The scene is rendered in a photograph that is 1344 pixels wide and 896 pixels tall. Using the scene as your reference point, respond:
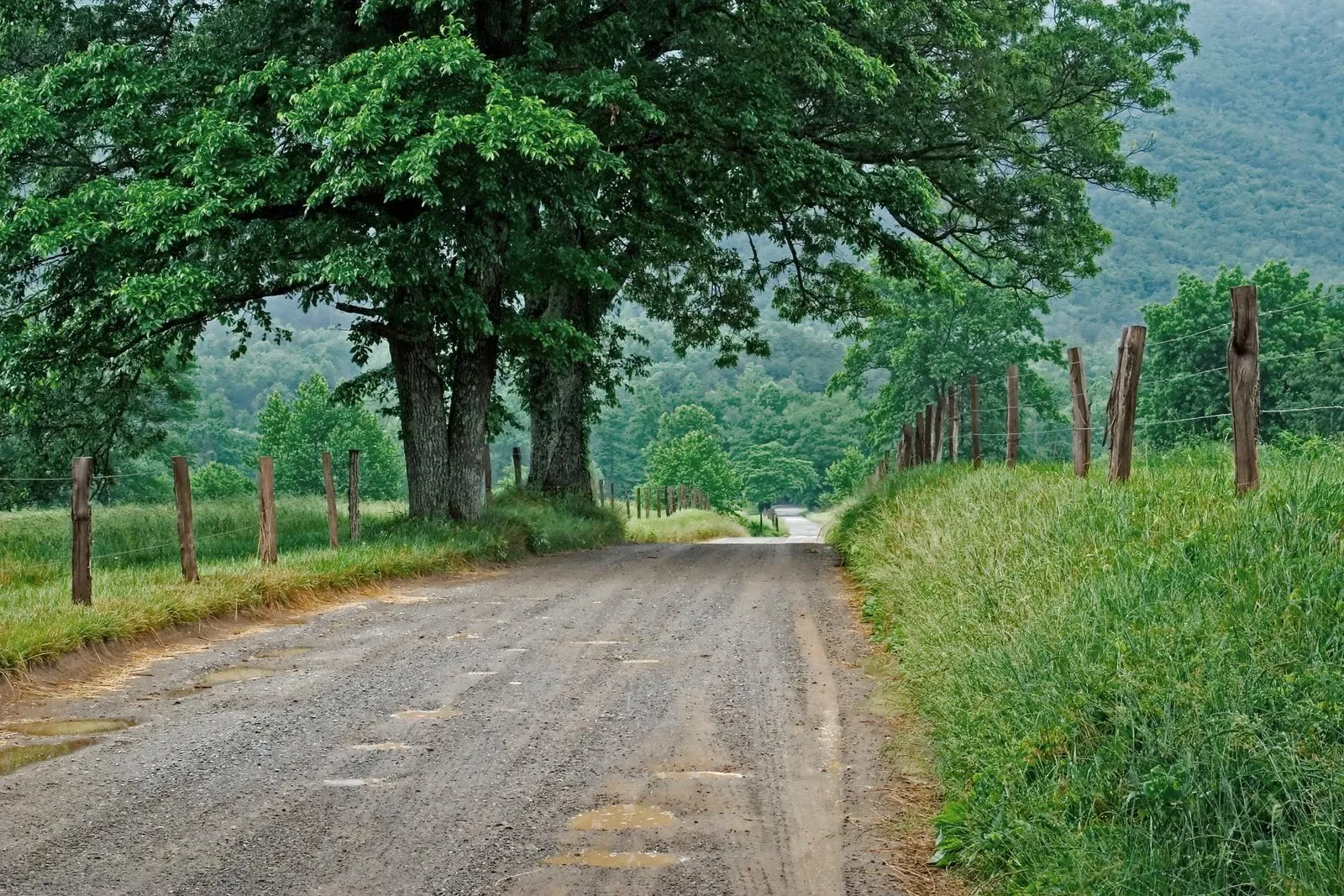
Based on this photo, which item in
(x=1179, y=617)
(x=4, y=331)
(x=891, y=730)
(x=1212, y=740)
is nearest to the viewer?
(x=1212, y=740)

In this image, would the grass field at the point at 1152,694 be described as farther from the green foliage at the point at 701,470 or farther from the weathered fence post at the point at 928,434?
the green foliage at the point at 701,470

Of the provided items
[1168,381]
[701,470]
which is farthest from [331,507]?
[701,470]

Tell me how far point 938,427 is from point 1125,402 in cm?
1104

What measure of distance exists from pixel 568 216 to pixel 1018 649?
11852 mm

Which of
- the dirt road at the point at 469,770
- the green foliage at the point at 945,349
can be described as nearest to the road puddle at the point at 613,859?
the dirt road at the point at 469,770

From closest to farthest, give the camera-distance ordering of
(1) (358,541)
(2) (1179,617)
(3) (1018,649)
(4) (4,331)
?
(2) (1179,617) < (3) (1018,649) < (4) (4,331) < (1) (358,541)

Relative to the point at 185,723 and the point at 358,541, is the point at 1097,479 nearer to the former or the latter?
the point at 185,723

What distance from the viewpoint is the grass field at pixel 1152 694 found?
3996mm

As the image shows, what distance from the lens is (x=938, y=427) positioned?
2077cm

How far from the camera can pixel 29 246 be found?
13273 mm

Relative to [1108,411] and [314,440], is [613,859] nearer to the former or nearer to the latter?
[1108,411]

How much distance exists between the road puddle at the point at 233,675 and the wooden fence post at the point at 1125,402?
683cm

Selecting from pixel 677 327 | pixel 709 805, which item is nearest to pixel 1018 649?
pixel 709 805

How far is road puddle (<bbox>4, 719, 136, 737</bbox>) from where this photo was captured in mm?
7000
